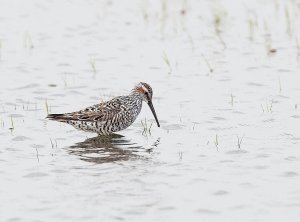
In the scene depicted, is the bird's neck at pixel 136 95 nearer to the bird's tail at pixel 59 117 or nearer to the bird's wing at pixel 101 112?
the bird's wing at pixel 101 112

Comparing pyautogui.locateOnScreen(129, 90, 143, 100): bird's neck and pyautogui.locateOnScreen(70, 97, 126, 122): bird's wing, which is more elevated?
pyautogui.locateOnScreen(129, 90, 143, 100): bird's neck

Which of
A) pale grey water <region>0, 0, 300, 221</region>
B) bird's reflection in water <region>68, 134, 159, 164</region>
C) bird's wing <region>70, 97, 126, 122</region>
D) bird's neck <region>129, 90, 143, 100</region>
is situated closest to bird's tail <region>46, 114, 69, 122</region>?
bird's wing <region>70, 97, 126, 122</region>

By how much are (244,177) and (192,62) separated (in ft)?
27.3

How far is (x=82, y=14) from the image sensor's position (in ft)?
80.4

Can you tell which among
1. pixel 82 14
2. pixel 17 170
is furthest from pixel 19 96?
pixel 82 14

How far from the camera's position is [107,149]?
14086mm

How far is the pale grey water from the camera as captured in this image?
36.8ft

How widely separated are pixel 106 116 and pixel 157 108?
229cm

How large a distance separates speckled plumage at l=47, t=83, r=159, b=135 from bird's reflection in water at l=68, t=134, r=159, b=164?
0.67 feet

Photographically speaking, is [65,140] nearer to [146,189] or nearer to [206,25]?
[146,189]

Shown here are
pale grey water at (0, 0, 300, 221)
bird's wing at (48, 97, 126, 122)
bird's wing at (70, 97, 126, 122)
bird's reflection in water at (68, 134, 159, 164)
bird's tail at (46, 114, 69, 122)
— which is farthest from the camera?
bird's wing at (70, 97, 126, 122)

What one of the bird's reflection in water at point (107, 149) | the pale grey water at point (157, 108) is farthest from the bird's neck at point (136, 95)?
the bird's reflection in water at point (107, 149)

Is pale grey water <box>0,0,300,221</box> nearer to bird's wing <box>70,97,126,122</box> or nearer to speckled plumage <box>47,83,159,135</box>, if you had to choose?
speckled plumage <box>47,83,159,135</box>

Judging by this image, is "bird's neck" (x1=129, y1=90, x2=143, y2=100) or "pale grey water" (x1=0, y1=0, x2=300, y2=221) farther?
"bird's neck" (x1=129, y1=90, x2=143, y2=100)
